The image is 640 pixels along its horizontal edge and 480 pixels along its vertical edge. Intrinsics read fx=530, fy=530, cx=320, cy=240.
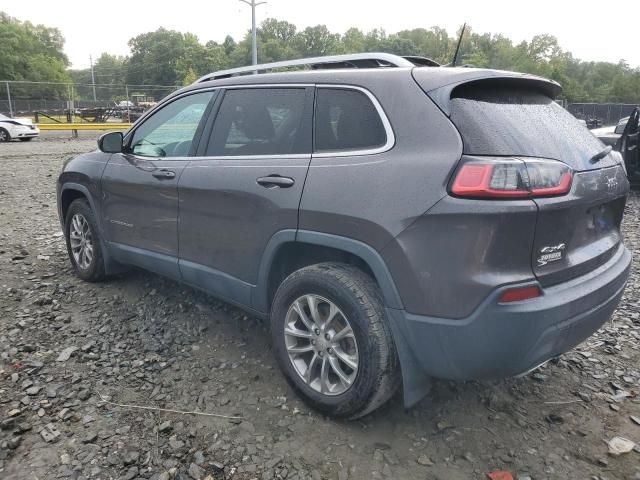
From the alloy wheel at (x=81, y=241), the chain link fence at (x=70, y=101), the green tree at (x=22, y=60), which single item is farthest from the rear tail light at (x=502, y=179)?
the green tree at (x=22, y=60)

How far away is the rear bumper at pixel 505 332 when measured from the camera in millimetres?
2184

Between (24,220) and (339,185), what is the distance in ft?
19.6

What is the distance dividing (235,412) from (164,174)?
1712mm

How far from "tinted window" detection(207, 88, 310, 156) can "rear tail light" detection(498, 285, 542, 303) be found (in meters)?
1.28

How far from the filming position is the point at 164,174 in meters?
3.67

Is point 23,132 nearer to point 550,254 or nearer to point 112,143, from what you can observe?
point 112,143

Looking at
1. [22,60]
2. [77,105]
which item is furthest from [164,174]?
[22,60]

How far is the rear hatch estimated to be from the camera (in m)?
2.28

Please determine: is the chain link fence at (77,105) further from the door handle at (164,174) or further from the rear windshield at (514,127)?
the rear windshield at (514,127)

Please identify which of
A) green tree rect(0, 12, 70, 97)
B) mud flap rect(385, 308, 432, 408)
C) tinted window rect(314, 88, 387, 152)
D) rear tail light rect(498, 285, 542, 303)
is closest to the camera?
rear tail light rect(498, 285, 542, 303)

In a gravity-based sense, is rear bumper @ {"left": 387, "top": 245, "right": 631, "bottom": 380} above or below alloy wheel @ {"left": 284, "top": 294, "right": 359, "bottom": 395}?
above

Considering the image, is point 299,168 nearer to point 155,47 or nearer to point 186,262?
point 186,262

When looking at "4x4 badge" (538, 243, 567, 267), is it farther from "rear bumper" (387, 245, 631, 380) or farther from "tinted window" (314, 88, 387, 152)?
"tinted window" (314, 88, 387, 152)

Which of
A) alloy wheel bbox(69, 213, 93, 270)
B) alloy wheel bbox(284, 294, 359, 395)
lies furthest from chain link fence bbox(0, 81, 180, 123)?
alloy wheel bbox(284, 294, 359, 395)
